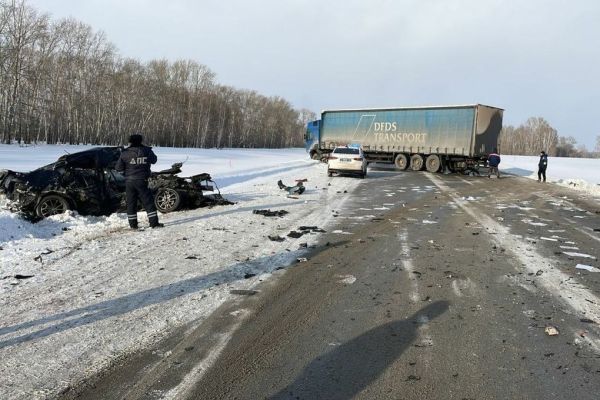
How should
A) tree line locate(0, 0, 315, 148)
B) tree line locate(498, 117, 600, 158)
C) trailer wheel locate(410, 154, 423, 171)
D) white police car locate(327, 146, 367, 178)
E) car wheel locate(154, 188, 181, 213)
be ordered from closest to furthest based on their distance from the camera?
car wheel locate(154, 188, 181, 213) → white police car locate(327, 146, 367, 178) → trailer wheel locate(410, 154, 423, 171) → tree line locate(0, 0, 315, 148) → tree line locate(498, 117, 600, 158)

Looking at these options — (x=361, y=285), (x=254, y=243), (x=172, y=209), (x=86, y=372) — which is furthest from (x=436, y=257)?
(x=172, y=209)

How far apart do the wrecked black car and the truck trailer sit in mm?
20315

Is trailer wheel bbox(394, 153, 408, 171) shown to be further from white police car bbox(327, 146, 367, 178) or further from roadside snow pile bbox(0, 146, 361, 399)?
roadside snow pile bbox(0, 146, 361, 399)

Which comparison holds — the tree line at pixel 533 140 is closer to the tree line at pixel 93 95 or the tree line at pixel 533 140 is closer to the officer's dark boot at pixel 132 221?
the tree line at pixel 93 95

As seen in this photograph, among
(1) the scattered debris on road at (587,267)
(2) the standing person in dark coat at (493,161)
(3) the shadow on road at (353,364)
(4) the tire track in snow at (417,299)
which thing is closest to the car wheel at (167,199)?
(4) the tire track in snow at (417,299)

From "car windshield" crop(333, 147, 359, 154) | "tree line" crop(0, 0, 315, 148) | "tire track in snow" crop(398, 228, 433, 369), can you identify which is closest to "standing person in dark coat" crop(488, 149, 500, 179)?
"car windshield" crop(333, 147, 359, 154)

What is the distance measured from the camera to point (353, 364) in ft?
11.1

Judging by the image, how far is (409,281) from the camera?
5547mm

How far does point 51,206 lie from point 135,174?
6.72 feet

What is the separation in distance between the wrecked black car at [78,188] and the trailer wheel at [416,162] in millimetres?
20929

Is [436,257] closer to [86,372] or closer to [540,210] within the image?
[86,372]

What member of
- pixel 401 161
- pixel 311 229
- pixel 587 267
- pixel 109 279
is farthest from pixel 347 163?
Answer: pixel 109 279

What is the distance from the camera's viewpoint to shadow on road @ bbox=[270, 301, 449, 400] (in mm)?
3012

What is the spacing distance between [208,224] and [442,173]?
22.3m
